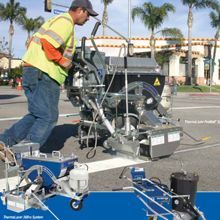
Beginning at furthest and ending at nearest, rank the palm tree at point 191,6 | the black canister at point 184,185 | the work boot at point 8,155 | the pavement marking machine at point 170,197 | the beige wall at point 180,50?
the beige wall at point 180,50 → the palm tree at point 191,6 → the work boot at point 8,155 → the black canister at point 184,185 → the pavement marking machine at point 170,197

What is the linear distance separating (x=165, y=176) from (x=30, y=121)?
5.73 feet

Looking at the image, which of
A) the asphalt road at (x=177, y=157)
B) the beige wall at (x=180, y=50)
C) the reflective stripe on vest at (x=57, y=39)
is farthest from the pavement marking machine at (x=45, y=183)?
the beige wall at (x=180, y=50)

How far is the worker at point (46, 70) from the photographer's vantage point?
4.92 metres

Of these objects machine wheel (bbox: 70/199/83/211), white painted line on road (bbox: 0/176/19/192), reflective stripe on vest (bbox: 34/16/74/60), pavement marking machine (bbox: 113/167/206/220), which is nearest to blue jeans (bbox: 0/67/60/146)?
reflective stripe on vest (bbox: 34/16/74/60)

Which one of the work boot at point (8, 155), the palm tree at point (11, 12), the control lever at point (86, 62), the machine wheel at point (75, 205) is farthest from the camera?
the palm tree at point (11, 12)

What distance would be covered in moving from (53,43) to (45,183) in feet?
6.00

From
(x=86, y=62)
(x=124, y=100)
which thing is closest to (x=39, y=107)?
(x=86, y=62)

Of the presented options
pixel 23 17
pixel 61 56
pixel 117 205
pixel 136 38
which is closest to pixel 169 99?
pixel 61 56

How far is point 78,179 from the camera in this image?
11.3ft

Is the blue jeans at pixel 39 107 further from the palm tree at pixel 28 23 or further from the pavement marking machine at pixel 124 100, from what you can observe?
the palm tree at pixel 28 23

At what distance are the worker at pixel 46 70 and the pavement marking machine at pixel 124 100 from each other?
743mm

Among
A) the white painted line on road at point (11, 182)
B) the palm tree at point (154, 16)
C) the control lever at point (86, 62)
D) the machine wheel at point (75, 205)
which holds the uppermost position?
the palm tree at point (154, 16)

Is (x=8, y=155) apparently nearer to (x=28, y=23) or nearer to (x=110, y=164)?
(x=110, y=164)

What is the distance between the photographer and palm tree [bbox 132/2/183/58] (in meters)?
41.8
